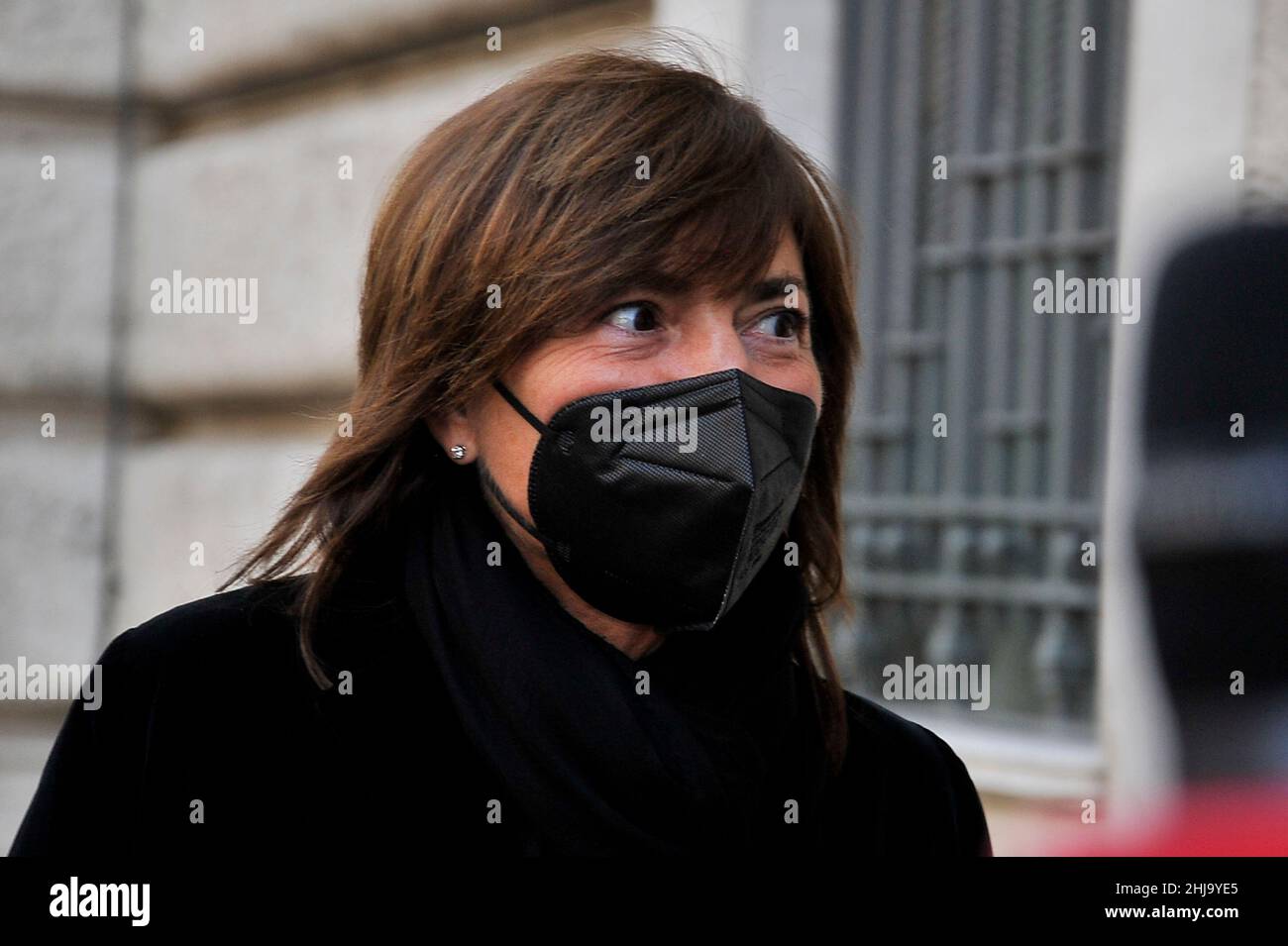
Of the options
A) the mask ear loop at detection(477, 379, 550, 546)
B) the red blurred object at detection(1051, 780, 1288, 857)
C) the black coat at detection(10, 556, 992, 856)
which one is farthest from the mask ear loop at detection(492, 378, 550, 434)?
the red blurred object at detection(1051, 780, 1288, 857)

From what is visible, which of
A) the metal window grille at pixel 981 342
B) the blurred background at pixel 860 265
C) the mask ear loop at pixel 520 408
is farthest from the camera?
the metal window grille at pixel 981 342

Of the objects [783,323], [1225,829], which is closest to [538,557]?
[783,323]

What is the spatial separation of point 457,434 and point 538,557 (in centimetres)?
20

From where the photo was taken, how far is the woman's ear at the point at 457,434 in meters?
2.19

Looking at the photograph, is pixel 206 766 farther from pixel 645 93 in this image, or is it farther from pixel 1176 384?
pixel 1176 384

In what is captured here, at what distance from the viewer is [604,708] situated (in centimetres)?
201

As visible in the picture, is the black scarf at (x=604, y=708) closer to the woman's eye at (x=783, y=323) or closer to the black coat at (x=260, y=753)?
the black coat at (x=260, y=753)

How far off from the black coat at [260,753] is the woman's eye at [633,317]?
1.63ft

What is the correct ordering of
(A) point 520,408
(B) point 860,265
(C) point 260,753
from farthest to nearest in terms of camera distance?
(B) point 860,265 → (A) point 520,408 → (C) point 260,753

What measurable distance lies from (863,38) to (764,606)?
108 inches

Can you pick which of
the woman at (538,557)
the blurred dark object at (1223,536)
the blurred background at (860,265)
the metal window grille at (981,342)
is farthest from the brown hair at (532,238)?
the metal window grille at (981,342)

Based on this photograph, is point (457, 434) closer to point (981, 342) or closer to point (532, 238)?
point (532, 238)

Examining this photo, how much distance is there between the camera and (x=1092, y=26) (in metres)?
3.97
